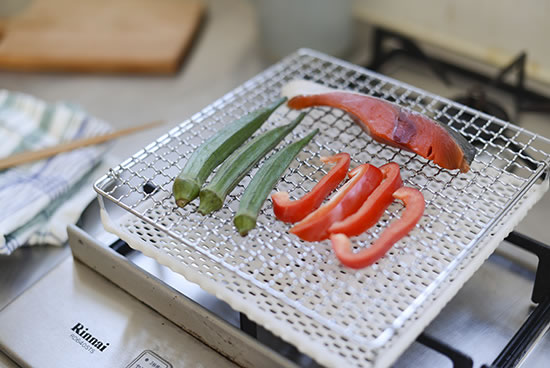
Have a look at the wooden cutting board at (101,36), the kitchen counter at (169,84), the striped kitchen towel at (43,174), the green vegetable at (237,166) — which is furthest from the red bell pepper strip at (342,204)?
the wooden cutting board at (101,36)

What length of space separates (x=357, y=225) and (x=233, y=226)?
176mm

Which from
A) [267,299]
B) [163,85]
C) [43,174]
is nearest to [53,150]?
[43,174]

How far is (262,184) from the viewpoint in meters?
1.01

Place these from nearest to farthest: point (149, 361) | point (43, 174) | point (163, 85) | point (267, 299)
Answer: point (267, 299) → point (149, 361) → point (43, 174) → point (163, 85)

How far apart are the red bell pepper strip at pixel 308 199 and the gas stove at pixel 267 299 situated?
3cm

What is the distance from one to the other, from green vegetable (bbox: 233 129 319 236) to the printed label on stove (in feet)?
0.72

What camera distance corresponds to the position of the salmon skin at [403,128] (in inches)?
40.2

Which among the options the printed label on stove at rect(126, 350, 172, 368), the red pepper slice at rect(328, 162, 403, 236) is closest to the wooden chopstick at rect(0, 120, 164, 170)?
the printed label on stove at rect(126, 350, 172, 368)

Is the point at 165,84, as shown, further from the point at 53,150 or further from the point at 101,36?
the point at 53,150

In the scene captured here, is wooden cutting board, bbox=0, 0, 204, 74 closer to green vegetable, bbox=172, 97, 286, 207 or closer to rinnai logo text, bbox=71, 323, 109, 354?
green vegetable, bbox=172, 97, 286, 207

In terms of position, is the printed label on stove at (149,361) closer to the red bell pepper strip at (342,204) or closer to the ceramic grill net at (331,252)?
the ceramic grill net at (331,252)

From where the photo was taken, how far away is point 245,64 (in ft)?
5.68

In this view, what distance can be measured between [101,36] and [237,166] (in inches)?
34.8

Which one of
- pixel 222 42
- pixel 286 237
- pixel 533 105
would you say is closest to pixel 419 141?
pixel 286 237
